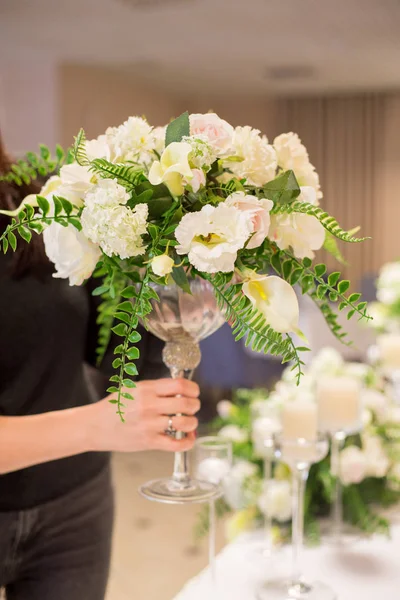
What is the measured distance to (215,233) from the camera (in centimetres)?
89

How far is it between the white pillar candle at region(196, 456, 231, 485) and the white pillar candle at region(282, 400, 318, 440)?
0.15m

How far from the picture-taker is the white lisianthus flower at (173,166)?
0.91 m

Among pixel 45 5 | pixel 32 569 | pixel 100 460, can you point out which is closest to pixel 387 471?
pixel 100 460

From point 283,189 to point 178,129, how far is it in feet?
0.51

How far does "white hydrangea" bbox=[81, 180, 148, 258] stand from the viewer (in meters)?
0.89

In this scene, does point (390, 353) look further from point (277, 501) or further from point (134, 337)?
point (134, 337)

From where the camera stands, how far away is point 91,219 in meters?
0.91

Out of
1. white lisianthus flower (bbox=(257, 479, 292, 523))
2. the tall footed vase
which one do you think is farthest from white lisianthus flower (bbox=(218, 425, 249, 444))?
the tall footed vase

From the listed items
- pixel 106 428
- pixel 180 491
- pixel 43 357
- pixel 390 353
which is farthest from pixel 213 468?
pixel 390 353

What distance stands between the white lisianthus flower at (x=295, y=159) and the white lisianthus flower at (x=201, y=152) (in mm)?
143

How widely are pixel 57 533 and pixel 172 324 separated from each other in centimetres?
54

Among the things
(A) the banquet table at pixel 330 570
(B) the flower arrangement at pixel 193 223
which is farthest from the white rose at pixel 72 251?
(A) the banquet table at pixel 330 570

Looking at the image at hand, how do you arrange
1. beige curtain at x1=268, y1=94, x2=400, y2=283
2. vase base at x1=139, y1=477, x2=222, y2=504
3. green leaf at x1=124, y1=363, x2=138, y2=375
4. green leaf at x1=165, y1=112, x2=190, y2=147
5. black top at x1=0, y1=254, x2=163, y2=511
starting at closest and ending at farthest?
green leaf at x1=124, y1=363, x2=138, y2=375, green leaf at x1=165, y1=112, x2=190, y2=147, vase base at x1=139, y1=477, x2=222, y2=504, black top at x1=0, y1=254, x2=163, y2=511, beige curtain at x1=268, y1=94, x2=400, y2=283

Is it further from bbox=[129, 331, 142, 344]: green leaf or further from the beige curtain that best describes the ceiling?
bbox=[129, 331, 142, 344]: green leaf
